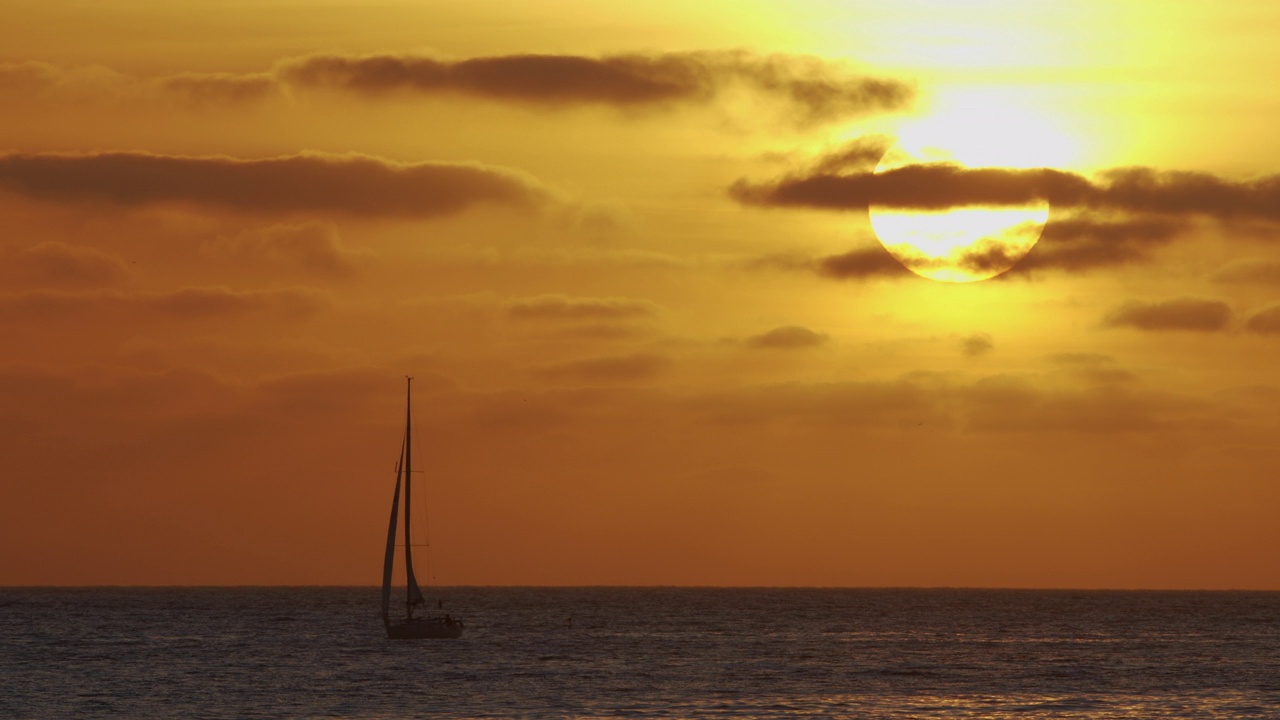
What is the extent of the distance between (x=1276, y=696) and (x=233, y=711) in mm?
63950

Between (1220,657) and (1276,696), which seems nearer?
(1276,696)

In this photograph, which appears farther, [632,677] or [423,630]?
[423,630]

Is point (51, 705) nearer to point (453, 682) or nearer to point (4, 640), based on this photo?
point (453, 682)

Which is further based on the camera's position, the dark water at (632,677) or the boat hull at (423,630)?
the boat hull at (423,630)

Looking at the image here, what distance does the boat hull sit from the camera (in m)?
161

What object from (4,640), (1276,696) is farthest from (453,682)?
(4,640)

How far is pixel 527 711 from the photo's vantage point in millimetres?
98812

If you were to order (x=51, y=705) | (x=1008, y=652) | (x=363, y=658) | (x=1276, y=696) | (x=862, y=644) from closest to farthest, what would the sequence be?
(x=51, y=705)
(x=1276, y=696)
(x=363, y=658)
(x=1008, y=652)
(x=862, y=644)

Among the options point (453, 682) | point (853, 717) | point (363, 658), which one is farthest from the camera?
point (363, 658)

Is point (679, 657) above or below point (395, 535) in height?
below

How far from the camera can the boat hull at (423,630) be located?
160875mm

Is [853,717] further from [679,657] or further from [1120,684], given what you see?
[679,657]

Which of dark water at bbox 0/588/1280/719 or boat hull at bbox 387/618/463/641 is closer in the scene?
dark water at bbox 0/588/1280/719

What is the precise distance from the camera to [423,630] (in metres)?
162
